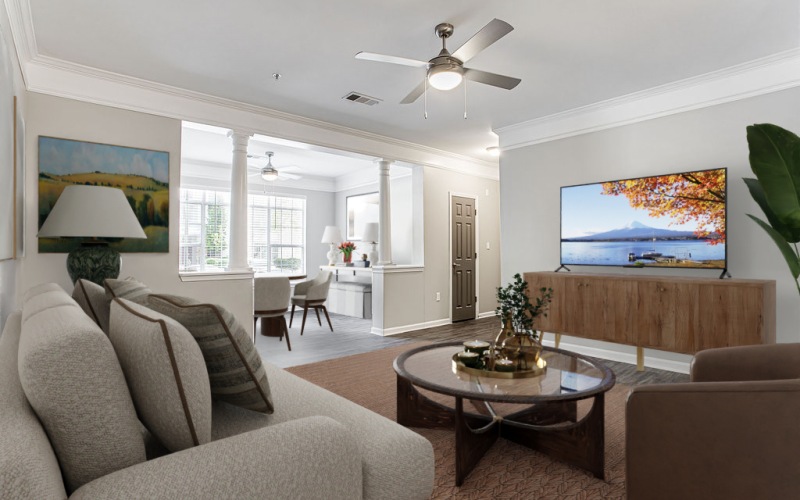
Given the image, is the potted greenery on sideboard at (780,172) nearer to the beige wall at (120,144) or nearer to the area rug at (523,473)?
the area rug at (523,473)

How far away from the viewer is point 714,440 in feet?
4.53

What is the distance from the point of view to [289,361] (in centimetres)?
417

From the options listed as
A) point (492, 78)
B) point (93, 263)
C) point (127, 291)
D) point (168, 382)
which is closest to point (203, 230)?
point (93, 263)

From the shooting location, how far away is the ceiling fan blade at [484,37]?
237 centimetres

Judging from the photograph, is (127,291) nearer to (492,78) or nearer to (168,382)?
(168,382)

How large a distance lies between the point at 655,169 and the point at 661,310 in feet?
4.38

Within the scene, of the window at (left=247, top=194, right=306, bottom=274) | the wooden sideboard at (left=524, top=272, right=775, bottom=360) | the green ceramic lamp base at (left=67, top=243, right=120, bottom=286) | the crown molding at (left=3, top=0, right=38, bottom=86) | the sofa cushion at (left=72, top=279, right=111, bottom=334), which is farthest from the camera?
the window at (left=247, top=194, right=306, bottom=274)

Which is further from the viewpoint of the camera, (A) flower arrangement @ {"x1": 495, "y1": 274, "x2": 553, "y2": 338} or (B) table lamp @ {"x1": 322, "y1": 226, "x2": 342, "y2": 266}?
(B) table lamp @ {"x1": 322, "y1": 226, "x2": 342, "y2": 266}

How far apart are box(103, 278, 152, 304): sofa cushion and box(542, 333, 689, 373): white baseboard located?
161 inches

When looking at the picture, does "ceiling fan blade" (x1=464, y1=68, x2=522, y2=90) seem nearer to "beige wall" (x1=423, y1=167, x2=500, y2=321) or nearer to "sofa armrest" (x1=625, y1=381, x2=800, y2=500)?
"sofa armrest" (x1=625, y1=381, x2=800, y2=500)

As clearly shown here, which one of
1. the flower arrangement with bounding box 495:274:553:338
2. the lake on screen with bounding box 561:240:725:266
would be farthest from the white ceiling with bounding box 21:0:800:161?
the flower arrangement with bounding box 495:274:553:338

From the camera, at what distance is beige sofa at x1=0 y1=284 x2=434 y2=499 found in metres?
0.80

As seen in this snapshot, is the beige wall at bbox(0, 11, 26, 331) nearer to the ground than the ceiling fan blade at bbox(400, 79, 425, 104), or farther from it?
nearer to the ground

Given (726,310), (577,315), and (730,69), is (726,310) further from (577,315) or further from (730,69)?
(730,69)
